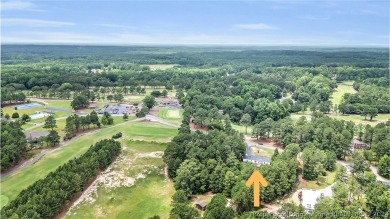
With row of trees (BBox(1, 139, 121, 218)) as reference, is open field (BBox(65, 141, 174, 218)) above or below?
below

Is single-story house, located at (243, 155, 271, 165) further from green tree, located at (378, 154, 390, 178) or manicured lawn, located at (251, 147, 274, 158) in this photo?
green tree, located at (378, 154, 390, 178)

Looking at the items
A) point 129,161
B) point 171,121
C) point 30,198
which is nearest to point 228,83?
point 171,121

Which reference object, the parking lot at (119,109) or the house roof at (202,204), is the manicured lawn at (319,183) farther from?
the parking lot at (119,109)

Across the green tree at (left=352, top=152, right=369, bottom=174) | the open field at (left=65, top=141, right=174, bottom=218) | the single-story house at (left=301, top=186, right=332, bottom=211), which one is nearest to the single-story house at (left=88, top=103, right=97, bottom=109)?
the open field at (left=65, top=141, right=174, bottom=218)

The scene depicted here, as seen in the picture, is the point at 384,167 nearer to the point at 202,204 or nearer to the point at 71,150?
the point at 202,204

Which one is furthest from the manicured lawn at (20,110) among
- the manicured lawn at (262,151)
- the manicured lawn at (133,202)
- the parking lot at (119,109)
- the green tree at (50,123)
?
the manicured lawn at (262,151)

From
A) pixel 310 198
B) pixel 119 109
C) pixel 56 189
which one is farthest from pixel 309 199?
pixel 119 109

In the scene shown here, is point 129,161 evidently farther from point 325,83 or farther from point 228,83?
point 325,83
